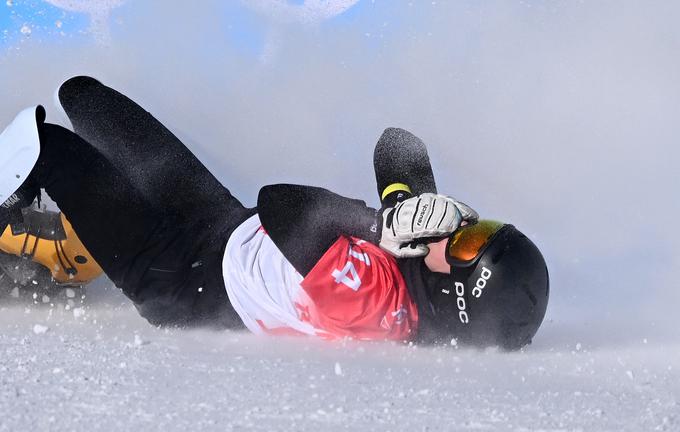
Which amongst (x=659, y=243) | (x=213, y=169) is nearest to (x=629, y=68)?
(x=659, y=243)

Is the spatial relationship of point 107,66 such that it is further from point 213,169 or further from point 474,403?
point 474,403

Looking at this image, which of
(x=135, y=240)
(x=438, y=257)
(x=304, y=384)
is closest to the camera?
(x=304, y=384)

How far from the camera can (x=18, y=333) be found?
2.05 metres

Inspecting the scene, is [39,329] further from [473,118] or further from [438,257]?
[473,118]

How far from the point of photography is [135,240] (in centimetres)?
229

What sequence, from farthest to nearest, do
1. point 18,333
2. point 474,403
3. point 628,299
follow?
point 628,299 → point 18,333 → point 474,403

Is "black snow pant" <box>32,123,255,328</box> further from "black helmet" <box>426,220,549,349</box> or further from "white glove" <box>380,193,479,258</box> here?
"black helmet" <box>426,220,549,349</box>

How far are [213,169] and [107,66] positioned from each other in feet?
2.35

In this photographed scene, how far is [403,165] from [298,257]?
2.02 ft

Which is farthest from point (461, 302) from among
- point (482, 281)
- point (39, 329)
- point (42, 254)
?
point (42, 254)

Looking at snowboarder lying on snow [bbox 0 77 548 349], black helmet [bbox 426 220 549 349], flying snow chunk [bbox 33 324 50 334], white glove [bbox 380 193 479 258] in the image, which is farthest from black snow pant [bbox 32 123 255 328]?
black helmet [bbox 426 220 549 349]

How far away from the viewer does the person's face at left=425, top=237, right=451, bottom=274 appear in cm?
214

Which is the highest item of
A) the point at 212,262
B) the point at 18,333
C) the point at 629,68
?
the point at 629,68

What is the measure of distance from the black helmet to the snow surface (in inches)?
3.1
